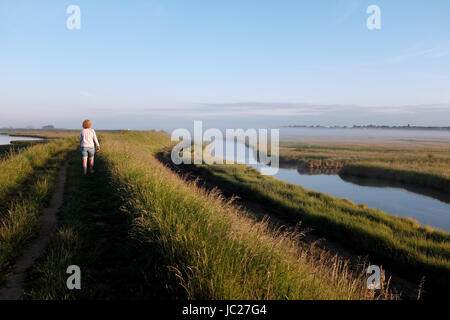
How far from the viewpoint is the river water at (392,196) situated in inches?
651

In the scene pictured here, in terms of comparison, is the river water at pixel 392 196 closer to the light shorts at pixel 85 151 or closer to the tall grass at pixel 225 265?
the tall grass at pixel 225 265

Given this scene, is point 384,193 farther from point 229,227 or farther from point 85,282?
point 85,282

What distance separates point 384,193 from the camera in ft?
76.2

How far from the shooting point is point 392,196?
72.4 ft

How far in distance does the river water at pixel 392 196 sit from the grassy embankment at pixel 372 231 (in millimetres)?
5687

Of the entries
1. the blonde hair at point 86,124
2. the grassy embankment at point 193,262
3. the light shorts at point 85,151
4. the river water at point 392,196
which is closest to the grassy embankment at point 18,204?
the grassy embankment at point 193,262

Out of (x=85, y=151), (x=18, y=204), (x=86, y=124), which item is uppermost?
(x=86, y=124)

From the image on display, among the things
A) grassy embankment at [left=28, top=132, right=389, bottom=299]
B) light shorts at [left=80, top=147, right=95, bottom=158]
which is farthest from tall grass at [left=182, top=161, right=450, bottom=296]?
light shorts at [left=80, top=147, right=95, bottom=158]

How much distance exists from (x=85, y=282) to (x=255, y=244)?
2842mm

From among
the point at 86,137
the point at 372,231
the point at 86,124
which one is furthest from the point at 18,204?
the point at 372,231

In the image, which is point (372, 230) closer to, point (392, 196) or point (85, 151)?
point (85, 151)

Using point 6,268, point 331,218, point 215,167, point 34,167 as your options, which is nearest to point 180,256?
point 6,268

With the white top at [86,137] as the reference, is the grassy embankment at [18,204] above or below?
below

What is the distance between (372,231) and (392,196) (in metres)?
15.3
